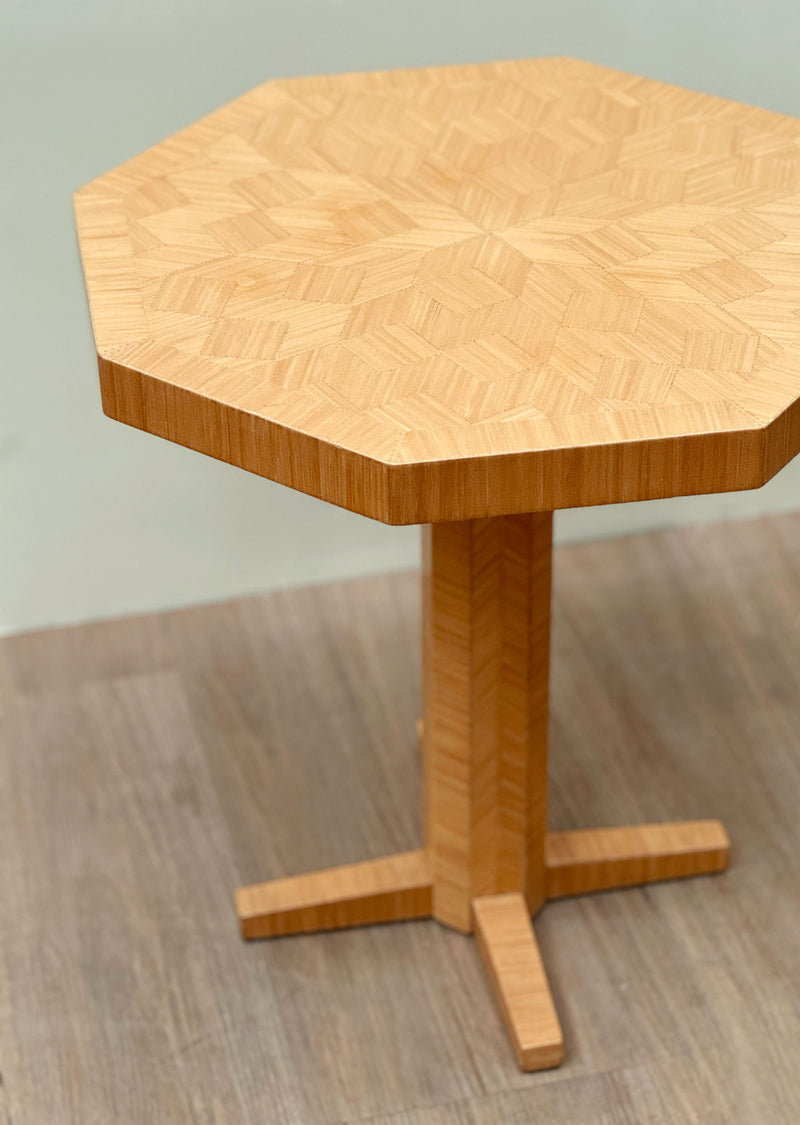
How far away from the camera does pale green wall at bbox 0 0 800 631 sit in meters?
1.82

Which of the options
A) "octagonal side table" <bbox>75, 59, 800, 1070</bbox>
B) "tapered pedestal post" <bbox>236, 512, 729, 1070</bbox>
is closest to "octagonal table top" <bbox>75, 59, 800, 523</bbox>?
"octagonal side table" <bbox>75, 59, 800, 1070</bbox>

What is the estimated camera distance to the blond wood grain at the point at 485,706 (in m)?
1.40

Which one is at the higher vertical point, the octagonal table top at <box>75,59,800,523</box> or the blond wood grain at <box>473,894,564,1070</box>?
the octagonal table top at <box>75,59,800,523</box>

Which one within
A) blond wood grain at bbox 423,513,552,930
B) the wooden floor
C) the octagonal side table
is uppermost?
the octagonal side table

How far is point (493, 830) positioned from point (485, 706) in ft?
0.52

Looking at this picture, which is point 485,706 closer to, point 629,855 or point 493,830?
point 493,830

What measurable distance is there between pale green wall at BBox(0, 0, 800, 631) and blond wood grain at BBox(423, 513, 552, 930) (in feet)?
2.21

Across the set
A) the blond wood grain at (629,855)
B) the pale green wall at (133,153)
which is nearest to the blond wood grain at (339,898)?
the blond wood grain at (629,855)

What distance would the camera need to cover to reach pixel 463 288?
47.4 inches

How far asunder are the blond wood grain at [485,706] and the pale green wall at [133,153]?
0.67 m

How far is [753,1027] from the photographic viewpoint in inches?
59.4

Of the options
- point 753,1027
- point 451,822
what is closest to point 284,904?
point 451,822

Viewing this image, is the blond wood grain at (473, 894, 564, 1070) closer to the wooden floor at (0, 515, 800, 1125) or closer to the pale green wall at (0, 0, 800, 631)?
the wooden floor at (0, 515, 800, 1125)

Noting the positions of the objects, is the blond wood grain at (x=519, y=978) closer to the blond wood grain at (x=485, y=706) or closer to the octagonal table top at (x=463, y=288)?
the blond wood grain at (x=485, y=706)
